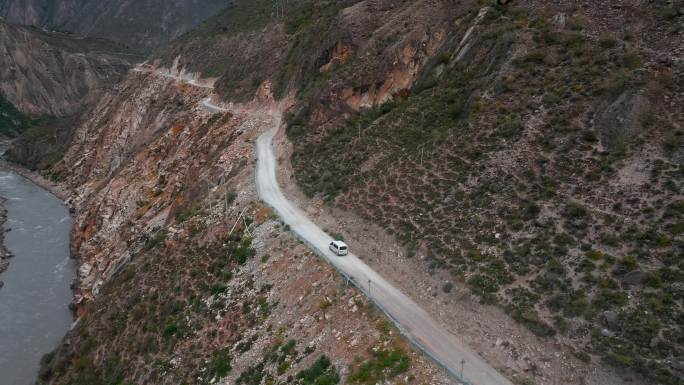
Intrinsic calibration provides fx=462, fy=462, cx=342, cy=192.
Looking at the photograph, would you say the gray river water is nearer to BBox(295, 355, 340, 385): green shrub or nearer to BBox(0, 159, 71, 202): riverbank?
BBox(0, 159, 71, 202): riverbank

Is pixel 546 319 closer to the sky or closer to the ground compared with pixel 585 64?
closer to the ground

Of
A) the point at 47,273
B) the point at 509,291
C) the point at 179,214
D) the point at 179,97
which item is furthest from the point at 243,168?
the point at 179,97

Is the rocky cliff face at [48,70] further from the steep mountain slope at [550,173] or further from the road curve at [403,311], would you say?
the steep mountain slope at [550,173]

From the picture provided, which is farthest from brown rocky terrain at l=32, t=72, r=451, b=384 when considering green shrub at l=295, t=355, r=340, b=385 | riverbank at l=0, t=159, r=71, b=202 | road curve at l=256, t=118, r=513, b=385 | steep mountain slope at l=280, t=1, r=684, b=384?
riverbank at l=0, t=159, r=71, b=202

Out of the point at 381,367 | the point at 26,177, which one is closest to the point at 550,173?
the point at 381,367

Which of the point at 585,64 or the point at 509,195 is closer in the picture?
the point at 509,195

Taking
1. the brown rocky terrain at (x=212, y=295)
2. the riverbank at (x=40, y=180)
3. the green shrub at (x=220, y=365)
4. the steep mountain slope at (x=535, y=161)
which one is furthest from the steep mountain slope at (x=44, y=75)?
the green shrub at (x=220, y=365)

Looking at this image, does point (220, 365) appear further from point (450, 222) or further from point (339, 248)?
point (450, 222)

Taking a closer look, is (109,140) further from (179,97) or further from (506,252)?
(506,252)
